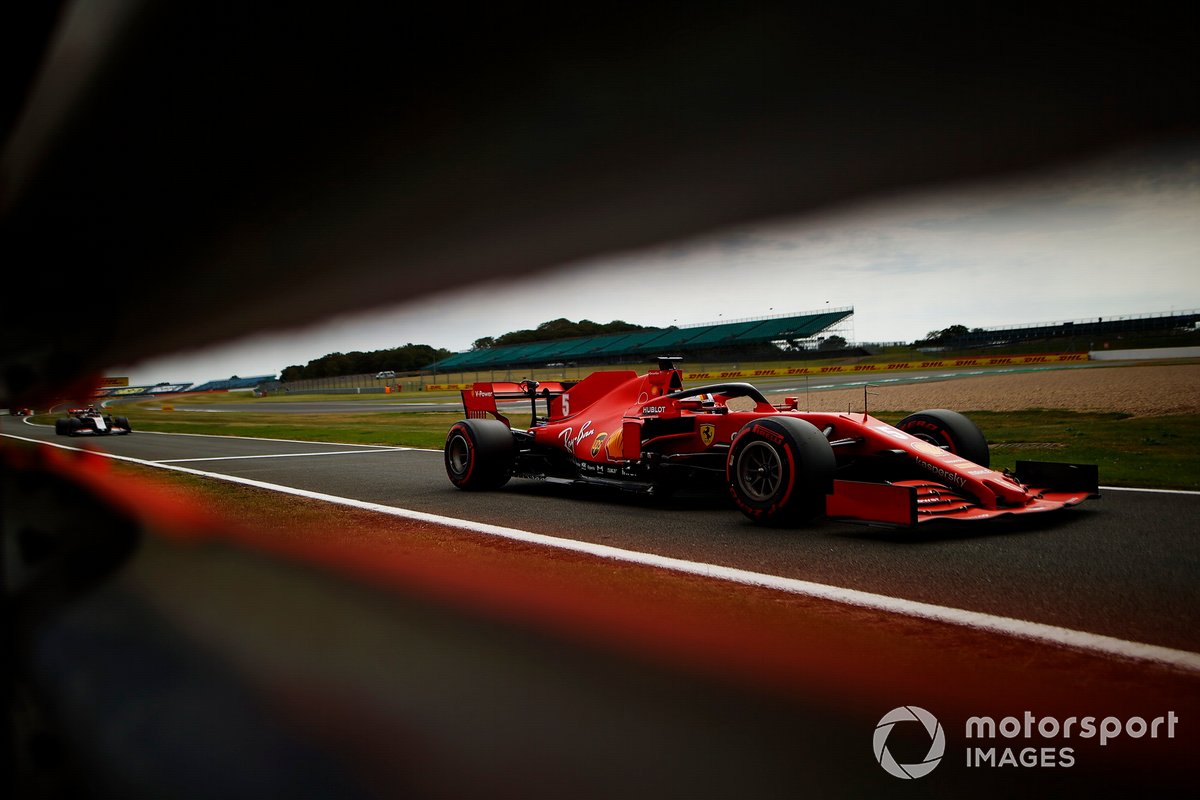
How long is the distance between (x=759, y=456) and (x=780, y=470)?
0.92 feet

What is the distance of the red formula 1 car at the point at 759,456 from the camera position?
16.3 feet

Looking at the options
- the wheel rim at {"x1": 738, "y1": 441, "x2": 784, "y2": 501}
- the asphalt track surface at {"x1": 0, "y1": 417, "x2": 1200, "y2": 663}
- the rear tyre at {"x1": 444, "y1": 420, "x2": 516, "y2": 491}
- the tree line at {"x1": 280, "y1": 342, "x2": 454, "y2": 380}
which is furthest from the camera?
the tree line at {"x1": 280, "y1": 342, "x2": 454, "y2": 380}

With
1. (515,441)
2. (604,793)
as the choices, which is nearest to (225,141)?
(515,441)

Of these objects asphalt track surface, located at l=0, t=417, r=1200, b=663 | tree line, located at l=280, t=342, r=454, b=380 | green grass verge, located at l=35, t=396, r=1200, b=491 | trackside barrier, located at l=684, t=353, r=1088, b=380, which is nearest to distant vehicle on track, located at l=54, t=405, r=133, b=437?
tree line, located at l=280, t=342, r=454, b=380

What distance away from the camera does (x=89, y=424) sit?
21797 mm

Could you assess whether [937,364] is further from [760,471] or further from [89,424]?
[89,424]

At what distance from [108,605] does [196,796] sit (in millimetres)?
2398

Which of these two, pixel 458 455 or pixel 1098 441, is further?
pixel 1098 441

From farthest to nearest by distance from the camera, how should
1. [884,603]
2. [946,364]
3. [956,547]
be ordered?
[946,364]
[956,547]
[884,603]

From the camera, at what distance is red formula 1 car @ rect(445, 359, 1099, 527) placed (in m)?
4.98

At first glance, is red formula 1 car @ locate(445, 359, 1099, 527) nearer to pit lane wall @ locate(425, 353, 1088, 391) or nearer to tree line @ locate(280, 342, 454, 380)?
tree line @ locate(280, 342, 454, 380)

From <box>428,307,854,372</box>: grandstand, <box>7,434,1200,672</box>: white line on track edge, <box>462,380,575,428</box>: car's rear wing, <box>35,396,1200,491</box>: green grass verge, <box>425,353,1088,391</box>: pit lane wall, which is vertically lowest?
<box>35,396,1200,491</box>: green grass verge

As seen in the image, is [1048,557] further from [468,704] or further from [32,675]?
[32,675]

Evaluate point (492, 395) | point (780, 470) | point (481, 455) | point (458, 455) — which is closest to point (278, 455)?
point (492, 395)
